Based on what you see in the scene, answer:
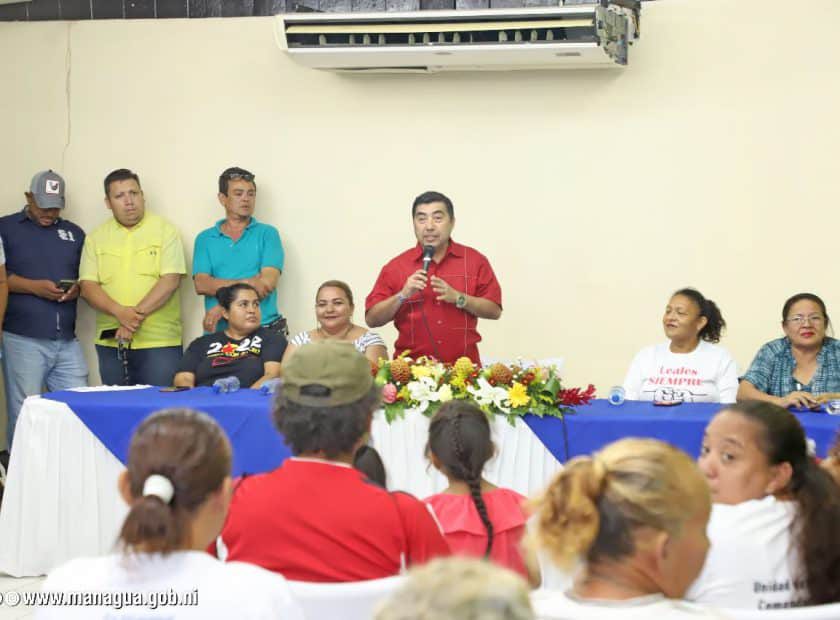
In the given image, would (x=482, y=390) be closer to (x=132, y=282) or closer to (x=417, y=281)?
(x=417, y=281)

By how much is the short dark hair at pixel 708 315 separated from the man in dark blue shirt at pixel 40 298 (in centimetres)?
340

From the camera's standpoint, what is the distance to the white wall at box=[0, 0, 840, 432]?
578 centimetres

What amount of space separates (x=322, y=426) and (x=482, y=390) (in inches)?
77.7

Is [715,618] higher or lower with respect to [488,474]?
higher

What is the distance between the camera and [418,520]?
2.17 meters

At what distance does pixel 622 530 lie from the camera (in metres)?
1.61

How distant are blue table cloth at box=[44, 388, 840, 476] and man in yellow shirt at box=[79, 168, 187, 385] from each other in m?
1.58

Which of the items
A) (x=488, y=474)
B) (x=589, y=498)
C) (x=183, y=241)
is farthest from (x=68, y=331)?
(x=589, y=498)

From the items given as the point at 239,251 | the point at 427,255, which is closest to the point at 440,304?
the point at 427,255

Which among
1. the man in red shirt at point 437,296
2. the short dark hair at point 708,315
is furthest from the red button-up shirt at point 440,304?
the short dark hair at point 708,315

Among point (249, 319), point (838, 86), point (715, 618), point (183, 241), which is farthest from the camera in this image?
point (183, 241)

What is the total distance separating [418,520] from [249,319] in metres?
3.15

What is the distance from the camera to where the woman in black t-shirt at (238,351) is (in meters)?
5.14

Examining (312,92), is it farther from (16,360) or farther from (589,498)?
(589,498)
